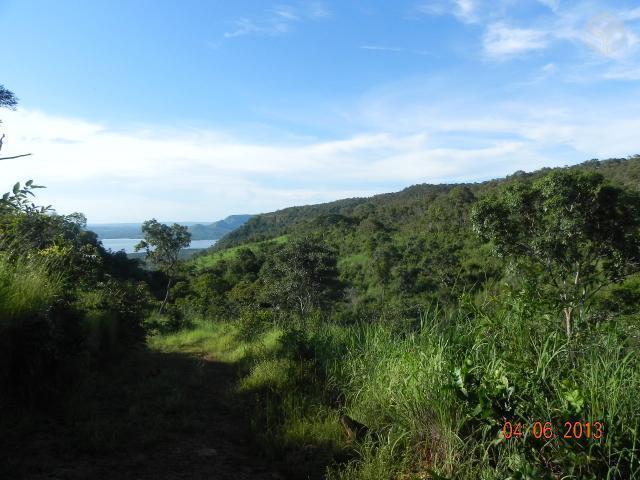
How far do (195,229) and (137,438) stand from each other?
149ft

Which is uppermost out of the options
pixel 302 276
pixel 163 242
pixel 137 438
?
pixel 163 242

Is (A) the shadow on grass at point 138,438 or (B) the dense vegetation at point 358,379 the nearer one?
(B) the dense vegetation at point 358,379

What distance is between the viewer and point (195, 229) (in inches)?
1859

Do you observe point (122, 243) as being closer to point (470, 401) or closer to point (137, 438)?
point (137, 438)

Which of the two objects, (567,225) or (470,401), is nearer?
(470,401)

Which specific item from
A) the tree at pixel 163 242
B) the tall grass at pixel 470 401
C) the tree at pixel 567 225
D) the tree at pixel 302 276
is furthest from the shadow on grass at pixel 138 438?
the tree at pixel 163 242

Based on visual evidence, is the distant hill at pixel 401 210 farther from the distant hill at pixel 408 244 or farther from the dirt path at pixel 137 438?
the dirt path at pixel 137 438

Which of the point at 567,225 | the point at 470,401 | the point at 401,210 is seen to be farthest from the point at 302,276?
the point at 401,210

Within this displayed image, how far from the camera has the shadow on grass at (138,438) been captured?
9.42 ft

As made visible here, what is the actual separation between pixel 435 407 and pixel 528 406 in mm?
610

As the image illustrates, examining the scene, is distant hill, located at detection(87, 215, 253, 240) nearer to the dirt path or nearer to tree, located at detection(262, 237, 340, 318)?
tree, located at detection(262, 237, 340, 318)

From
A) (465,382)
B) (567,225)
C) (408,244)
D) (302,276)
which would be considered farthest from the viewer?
(408,244)

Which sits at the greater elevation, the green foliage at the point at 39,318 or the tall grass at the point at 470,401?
the green foliage at the point at 39,318
